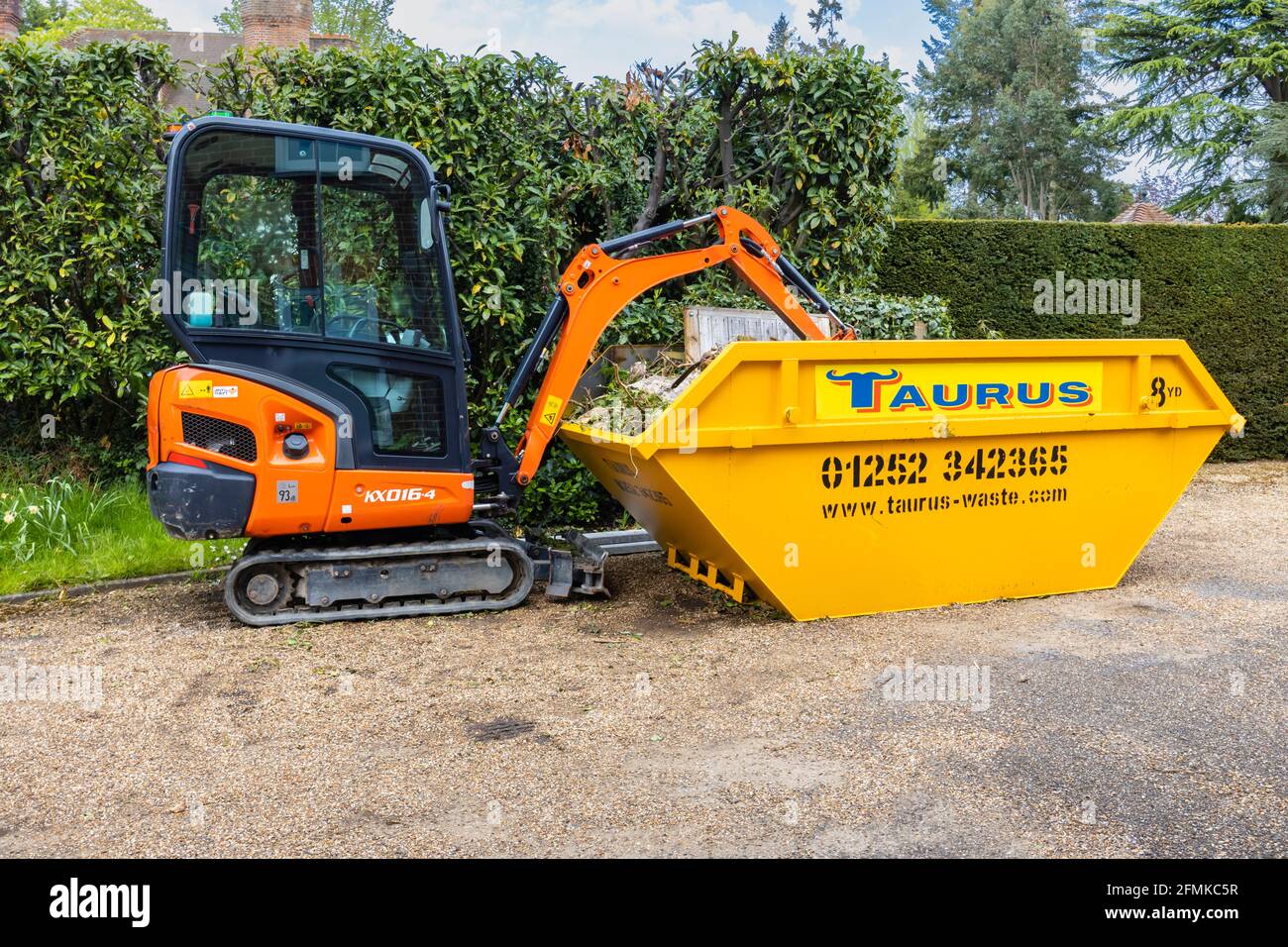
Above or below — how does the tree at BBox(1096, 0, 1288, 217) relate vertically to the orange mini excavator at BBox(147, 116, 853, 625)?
above

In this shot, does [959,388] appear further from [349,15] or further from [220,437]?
[349,15]

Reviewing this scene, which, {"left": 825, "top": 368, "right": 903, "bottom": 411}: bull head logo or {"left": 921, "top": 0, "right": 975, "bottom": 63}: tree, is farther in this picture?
{"left": 921, "top": 0, "right": 975, "bottom": 63}: tree

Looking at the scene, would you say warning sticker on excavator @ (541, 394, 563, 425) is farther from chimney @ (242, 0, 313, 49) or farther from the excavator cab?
chimney @ (242, 0, 313, 49)

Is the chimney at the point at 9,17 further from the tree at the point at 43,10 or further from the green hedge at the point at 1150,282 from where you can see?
the green hedge at the point at 1150,282

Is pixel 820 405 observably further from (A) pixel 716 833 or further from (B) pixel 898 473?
(A) pixel 716 833

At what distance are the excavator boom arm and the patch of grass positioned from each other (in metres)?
2.36

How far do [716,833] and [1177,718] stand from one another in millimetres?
2138

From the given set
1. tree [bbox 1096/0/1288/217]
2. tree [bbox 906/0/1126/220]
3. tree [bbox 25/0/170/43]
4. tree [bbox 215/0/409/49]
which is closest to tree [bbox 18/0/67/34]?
tree [bbox 25/0/170/43]

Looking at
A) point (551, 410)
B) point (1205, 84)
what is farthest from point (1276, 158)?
point (551, 410)

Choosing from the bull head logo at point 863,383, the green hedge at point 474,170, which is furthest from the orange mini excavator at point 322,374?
the green hedge at point 474,170

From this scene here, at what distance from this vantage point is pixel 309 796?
148 inches

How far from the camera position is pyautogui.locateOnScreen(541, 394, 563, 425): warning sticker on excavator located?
627 cm

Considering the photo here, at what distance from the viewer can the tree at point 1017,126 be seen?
36.7 m

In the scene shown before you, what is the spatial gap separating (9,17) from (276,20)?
19.3ft
